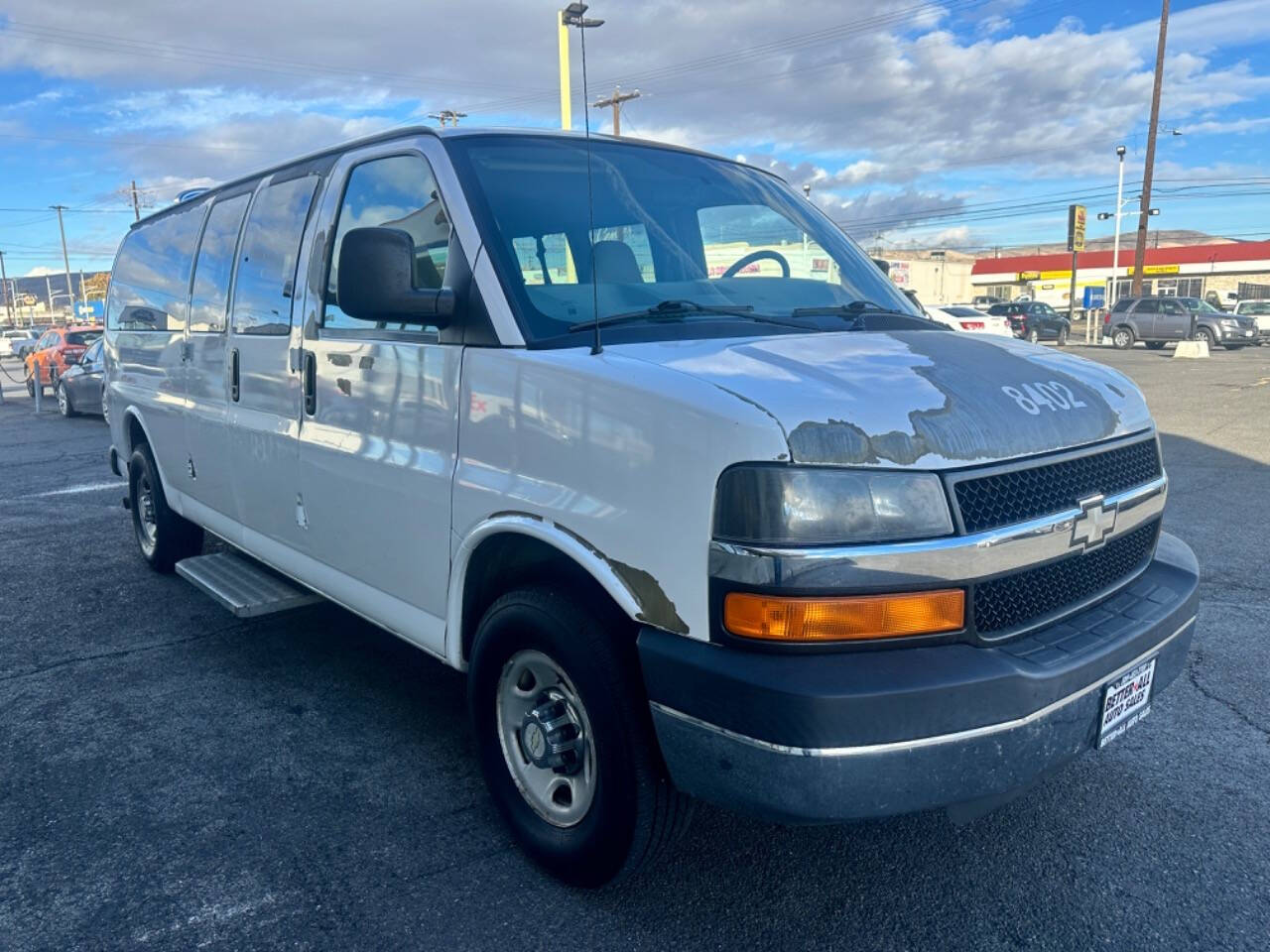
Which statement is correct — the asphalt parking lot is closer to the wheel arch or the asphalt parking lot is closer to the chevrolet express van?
the chevrolet express van

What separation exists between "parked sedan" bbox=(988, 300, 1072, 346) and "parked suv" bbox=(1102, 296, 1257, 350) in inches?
136

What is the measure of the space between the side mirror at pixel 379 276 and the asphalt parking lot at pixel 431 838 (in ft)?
5.36

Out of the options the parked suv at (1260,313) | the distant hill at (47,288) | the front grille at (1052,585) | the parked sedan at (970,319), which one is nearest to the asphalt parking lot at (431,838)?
the front grille at (1052,585)

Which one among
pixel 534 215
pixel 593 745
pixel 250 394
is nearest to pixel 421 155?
pixel 534 215

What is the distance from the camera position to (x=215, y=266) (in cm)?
474

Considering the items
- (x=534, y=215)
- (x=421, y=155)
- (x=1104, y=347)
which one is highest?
(x=421, y=155)

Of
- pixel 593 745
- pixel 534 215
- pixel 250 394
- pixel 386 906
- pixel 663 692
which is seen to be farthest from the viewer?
pixel 250 394

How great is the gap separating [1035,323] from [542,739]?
125 feet

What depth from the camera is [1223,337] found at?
101 ft

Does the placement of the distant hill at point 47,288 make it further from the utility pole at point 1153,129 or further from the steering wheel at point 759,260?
the steering wheel at point 759,260

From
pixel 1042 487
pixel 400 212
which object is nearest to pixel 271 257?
pixel 400 212

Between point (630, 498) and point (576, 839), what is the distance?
1.01m

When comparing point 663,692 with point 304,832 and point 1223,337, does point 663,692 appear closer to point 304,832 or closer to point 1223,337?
point 304,832

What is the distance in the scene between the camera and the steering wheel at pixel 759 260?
344 cm
